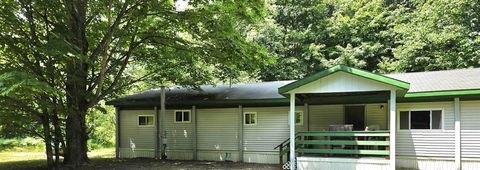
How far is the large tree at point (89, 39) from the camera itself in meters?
11.5

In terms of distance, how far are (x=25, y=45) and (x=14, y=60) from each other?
94 cm

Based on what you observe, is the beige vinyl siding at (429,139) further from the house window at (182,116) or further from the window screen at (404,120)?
the house window at (182,116)

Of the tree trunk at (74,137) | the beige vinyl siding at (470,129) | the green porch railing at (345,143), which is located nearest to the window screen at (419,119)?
the beige vinyl siding at (470,129)

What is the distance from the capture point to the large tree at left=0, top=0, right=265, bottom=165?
11453 mm

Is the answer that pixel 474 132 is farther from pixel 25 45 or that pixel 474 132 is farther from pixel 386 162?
pixel 25 45

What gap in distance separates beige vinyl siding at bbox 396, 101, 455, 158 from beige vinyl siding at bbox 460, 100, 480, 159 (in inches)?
10.6

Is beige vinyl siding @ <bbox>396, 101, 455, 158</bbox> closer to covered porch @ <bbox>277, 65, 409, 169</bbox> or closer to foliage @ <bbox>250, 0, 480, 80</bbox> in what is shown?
covered porch @ <bbox>277, 65, 409, 169</bbox>

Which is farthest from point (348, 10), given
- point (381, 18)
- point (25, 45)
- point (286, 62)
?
point (25, 45)

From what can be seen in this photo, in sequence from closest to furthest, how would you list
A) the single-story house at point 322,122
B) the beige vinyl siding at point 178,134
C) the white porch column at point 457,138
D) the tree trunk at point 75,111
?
1. the single-story house at point 322,122
2. the white porch column at point 457,138
3. the tree trunk at point 75,111
4. the beige vinyl siding at point 178,134

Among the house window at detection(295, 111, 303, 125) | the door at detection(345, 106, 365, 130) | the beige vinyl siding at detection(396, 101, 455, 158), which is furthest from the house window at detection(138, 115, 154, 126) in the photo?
the beige vinyl siding at detection(396, 101, 455, 158)

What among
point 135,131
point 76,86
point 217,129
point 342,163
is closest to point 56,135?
point 76,86

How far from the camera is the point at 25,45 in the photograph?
1146 cm

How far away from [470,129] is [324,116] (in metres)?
4.23

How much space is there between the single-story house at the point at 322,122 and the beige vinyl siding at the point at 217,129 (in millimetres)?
37
